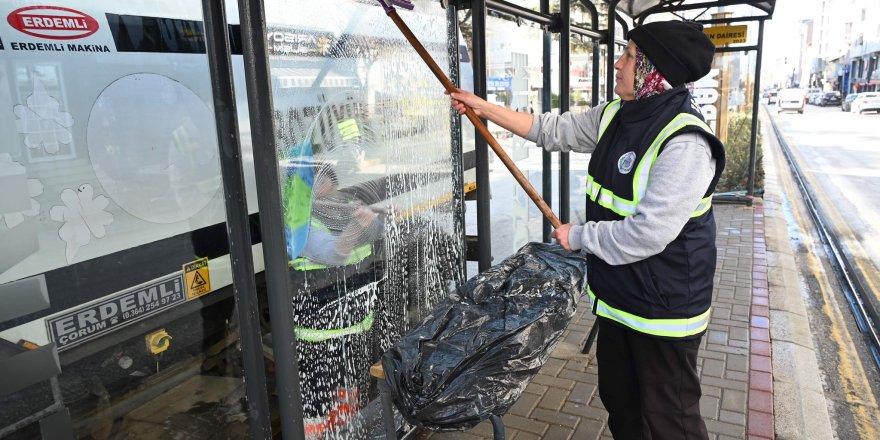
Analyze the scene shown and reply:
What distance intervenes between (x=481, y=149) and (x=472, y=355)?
1.51 m

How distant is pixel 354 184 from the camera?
2615 mm

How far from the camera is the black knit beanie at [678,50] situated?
6.57 ft

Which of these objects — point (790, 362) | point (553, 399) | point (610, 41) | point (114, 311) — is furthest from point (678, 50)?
point (610, 41)

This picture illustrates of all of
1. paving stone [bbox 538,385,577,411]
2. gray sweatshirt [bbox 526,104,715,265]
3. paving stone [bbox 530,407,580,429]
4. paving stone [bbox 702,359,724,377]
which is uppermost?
gray sweatshirt [bbox 526,104,715,265]

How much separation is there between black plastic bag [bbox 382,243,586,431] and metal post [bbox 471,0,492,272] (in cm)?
103

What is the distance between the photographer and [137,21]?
6.14ft

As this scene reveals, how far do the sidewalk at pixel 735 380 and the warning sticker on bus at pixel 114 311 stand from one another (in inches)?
61.3

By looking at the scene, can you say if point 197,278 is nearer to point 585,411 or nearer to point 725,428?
point 585,411

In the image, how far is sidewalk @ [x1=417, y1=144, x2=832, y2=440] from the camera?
10.6 feet

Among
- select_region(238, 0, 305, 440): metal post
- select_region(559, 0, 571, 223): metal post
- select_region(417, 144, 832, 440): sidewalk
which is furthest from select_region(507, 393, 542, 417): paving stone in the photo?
select_region(559, 0, 571, 223): metal post

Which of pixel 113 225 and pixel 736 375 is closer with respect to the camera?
pixel 113 225

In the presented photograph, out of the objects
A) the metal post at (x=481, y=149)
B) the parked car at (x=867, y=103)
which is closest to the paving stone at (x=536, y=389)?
the metal post at (x=481, y=149)

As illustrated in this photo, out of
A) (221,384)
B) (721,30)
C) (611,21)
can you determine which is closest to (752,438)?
(221,384)

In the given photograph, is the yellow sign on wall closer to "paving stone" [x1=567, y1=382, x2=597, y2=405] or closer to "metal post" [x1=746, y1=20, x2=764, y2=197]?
"metal post" [x1=746, y1=20, x2=764, y2=197]
